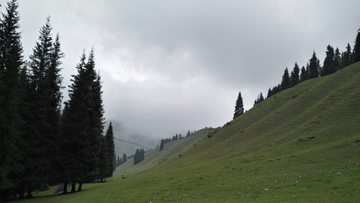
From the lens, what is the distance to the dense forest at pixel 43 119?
27.6 metres

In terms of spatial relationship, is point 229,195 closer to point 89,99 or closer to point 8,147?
point 8,147

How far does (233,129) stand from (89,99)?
5566 cm

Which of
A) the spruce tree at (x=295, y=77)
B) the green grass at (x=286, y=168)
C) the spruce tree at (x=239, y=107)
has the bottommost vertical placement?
the green grass at (x=286, y=168)

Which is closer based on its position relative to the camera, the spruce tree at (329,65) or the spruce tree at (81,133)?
the spruce tree at (81,133)

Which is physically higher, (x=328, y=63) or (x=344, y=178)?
(x=328, y=63)

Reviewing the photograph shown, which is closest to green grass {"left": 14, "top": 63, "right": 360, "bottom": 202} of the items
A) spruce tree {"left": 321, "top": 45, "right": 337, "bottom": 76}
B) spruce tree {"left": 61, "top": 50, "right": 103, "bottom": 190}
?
spruce tree {"left": 61, "top": 50, "right": 103, "bottom": 190}

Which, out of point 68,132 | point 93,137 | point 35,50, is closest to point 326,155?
point 93,137

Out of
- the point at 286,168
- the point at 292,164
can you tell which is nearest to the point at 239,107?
the point at 292,164

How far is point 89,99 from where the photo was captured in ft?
130

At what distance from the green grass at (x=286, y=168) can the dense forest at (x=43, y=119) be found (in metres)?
4.84

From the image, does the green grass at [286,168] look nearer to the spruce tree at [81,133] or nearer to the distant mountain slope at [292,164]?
the distant mountain slope at [292,164]

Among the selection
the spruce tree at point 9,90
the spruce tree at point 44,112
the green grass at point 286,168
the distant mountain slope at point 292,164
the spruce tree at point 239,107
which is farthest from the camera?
the spruce tree at point 239,107

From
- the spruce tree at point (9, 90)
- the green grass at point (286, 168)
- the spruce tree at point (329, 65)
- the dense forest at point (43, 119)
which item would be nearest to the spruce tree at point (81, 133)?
the dense forest at point (43, 119)

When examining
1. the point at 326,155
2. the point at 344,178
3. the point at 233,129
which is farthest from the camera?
the point at 233,129
